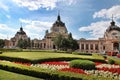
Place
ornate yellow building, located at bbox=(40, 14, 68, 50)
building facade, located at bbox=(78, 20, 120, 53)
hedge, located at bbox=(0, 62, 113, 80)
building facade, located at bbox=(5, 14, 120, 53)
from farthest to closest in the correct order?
ornate yellow building, located at bbox=(40, 14, 68, 50) < building facade, located at bbox=(5, 14, 120, 53) < building facade, located at bbox=(78, 20, 120, 53) < hedge, located at bbox=(0, 62, 113, 80)

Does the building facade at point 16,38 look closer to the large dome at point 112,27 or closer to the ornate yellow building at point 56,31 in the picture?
the ornate yellow building at point 56,31

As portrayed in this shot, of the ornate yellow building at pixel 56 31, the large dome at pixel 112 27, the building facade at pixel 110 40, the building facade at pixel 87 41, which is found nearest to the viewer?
the building facade at pixel 110 40

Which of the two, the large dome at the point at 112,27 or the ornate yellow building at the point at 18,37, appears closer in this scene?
the large dome at the point at 112,27

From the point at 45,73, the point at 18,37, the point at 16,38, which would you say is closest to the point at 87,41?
the point at 18,37

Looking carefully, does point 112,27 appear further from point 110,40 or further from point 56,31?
point 56,31

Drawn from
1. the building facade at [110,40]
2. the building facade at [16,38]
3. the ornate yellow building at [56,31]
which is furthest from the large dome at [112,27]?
Answer: the building facade at [16,38]

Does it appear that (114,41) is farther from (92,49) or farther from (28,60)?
(28,60)

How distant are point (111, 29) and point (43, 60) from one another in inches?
2840

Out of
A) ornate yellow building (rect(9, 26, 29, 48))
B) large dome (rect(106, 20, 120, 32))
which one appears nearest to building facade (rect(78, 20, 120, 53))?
large dome (rect(106, 20, 120, 32))

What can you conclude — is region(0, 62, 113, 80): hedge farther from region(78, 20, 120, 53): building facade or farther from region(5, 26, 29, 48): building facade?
region(5, 26, 29, 48): building facade

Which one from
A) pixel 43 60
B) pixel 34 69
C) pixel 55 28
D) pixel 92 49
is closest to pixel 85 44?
pixel 92 49

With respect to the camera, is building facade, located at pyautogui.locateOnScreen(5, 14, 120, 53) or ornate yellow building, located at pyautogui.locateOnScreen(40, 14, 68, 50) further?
ornate yellow building, located at pyautogui.locateOnScreen(40, 14, 68, 50)

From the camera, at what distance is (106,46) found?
92188 millimetres

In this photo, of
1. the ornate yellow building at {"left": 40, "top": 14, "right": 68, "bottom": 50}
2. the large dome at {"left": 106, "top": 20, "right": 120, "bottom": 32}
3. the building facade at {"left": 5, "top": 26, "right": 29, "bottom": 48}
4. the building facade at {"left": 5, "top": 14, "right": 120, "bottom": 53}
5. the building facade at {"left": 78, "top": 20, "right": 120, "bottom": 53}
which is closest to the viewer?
the building facade at {"left": 78, "top": 20, "right": 120, "bottom": 53}
